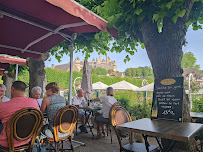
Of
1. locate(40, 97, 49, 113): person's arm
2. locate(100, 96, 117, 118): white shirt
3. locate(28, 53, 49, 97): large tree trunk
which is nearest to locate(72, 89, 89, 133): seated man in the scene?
locate(100, 96, 117, 118): white shirt

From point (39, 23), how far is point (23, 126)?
213 cm

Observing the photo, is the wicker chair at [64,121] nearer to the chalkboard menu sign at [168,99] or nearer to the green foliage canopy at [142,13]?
the chalkboard menu sign at [168,99]

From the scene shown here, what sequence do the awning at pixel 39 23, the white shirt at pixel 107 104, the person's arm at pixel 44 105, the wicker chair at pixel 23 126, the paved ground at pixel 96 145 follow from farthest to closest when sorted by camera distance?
the white shirt at pixel 107 104
the paved ground at pixel 96 145
the person's arm at pixel 44 105
the awning at pixel 39 23
the wicker chair at pixel 23 126

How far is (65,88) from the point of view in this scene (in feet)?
74.1

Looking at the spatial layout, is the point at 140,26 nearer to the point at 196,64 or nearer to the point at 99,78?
the point at 99,78

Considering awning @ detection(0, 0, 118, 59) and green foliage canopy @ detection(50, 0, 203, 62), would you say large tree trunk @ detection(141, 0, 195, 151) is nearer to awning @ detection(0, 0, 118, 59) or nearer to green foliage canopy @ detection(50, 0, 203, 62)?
green foliage canopy @ detection(50, 0, 203, 62)

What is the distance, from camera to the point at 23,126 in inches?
85.0

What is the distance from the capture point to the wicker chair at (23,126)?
2041 millimetres

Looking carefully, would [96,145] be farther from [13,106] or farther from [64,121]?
[13,106]

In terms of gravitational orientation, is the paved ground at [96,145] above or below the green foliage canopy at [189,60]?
below

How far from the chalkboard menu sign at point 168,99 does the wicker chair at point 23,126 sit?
5.94ft

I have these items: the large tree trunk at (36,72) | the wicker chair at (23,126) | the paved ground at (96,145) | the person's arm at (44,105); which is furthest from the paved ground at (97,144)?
the large tree trunk at (36,72)

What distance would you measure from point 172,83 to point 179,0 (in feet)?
4.41

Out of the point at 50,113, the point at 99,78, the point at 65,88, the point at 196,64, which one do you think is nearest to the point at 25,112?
the point at 50,113
